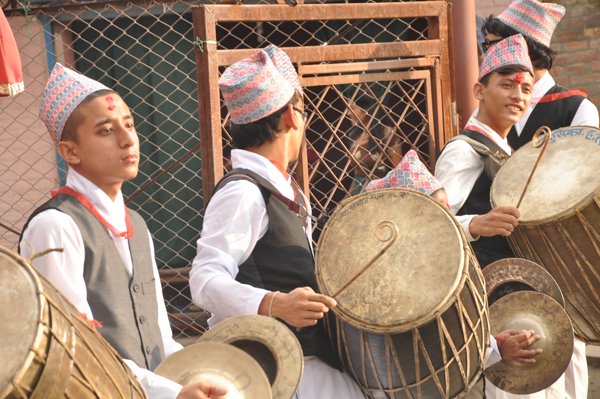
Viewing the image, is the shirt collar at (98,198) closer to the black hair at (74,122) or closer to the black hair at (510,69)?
the black hair at (74,122)

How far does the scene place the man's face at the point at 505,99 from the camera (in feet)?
14.0

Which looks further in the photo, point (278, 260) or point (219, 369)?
point (278, 260)

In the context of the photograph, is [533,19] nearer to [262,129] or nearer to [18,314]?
[262,129]

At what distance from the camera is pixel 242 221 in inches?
120

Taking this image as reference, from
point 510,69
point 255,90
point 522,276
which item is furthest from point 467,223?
point 255,90

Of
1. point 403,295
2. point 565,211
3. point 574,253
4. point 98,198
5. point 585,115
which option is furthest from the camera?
point 585,115

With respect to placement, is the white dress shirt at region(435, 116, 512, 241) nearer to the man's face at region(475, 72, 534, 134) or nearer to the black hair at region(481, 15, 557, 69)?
the man's face at region(475, 72, 534, 134)

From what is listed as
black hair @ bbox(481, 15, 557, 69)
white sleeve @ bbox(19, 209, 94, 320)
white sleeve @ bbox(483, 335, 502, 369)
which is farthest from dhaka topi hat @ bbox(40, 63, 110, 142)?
black hair @ bbox(481, 15, 557, 69)

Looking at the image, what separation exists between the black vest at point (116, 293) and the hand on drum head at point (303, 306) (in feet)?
1.18

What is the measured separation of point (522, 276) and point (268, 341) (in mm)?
1377

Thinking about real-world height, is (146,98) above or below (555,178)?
below

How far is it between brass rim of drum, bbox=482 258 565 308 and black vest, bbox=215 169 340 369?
944 millimetres

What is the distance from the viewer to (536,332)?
12.3 ft

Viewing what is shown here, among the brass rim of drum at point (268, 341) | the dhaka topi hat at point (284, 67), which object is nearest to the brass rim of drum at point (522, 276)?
the dhaka topi hat at point (284, 67)
